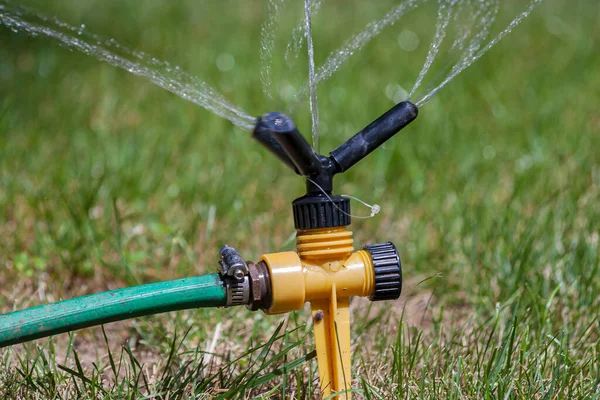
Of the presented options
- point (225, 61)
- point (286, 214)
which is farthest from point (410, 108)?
point (225, 61)

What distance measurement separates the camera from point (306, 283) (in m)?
1.26

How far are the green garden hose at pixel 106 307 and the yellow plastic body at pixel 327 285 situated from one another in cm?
11

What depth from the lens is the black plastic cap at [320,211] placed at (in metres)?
1.25

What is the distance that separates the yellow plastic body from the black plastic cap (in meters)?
0.02

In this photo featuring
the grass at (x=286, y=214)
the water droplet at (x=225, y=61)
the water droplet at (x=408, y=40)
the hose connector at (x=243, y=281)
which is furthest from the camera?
the water droplet at (x=408, y=40)

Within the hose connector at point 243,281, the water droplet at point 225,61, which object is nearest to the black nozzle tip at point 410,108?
the hose connector at point 243,281

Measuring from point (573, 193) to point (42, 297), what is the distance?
5.49 ft

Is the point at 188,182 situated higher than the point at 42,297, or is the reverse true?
the point at 188,182

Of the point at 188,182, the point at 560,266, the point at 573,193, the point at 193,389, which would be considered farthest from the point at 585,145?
the point at 193,389

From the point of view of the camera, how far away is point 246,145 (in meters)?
2.84

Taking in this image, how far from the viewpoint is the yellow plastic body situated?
1.23 m

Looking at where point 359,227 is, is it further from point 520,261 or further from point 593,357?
point 593,357

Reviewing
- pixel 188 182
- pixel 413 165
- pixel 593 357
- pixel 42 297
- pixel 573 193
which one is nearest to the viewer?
pixel 593 357

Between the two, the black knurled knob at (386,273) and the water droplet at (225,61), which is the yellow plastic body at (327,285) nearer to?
the black knurled knob at (386,273)
